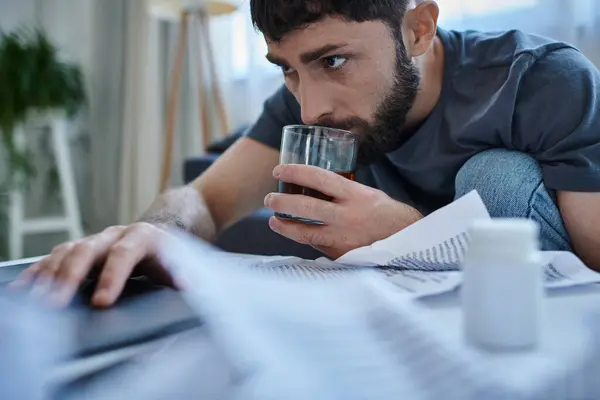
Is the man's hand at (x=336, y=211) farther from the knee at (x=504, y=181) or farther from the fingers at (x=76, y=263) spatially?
the fingers at (x=76, y=263)

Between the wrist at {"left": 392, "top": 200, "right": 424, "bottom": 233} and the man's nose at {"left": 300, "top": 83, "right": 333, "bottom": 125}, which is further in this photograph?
the man's nose at {"left": 300, "top": 83, "right": 333, "bottom": 125}

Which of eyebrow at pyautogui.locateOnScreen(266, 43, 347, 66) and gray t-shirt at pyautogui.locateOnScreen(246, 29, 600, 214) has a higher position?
eyebrow at pyautogui.locateOnScreen(266, 43, 347, 66)

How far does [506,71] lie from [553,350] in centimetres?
62

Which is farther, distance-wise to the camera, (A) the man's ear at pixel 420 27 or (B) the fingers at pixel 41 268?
(A) the man's ear at pixel 420 27

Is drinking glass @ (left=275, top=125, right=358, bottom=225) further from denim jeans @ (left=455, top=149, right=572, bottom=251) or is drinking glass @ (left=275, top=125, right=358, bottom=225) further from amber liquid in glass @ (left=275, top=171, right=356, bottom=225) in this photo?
denim jeans @ (left=455, top=149, right=572, bottom=251)

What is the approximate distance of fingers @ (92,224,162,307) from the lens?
0.46 metres

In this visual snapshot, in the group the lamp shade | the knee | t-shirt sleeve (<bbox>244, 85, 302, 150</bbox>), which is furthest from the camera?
the lamp shade

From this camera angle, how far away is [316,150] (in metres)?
0.70

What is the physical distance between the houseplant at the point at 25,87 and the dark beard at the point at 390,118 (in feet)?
6.56

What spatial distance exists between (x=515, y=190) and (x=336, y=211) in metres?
0.21

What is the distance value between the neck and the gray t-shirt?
0.03m

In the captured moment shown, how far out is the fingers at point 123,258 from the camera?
0.46 m

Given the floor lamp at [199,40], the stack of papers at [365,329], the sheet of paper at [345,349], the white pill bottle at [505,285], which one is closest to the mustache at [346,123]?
the stack of papers at [365,329]

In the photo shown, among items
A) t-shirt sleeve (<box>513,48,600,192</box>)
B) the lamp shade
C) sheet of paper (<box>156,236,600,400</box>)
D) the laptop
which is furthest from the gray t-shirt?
the lamp shade
